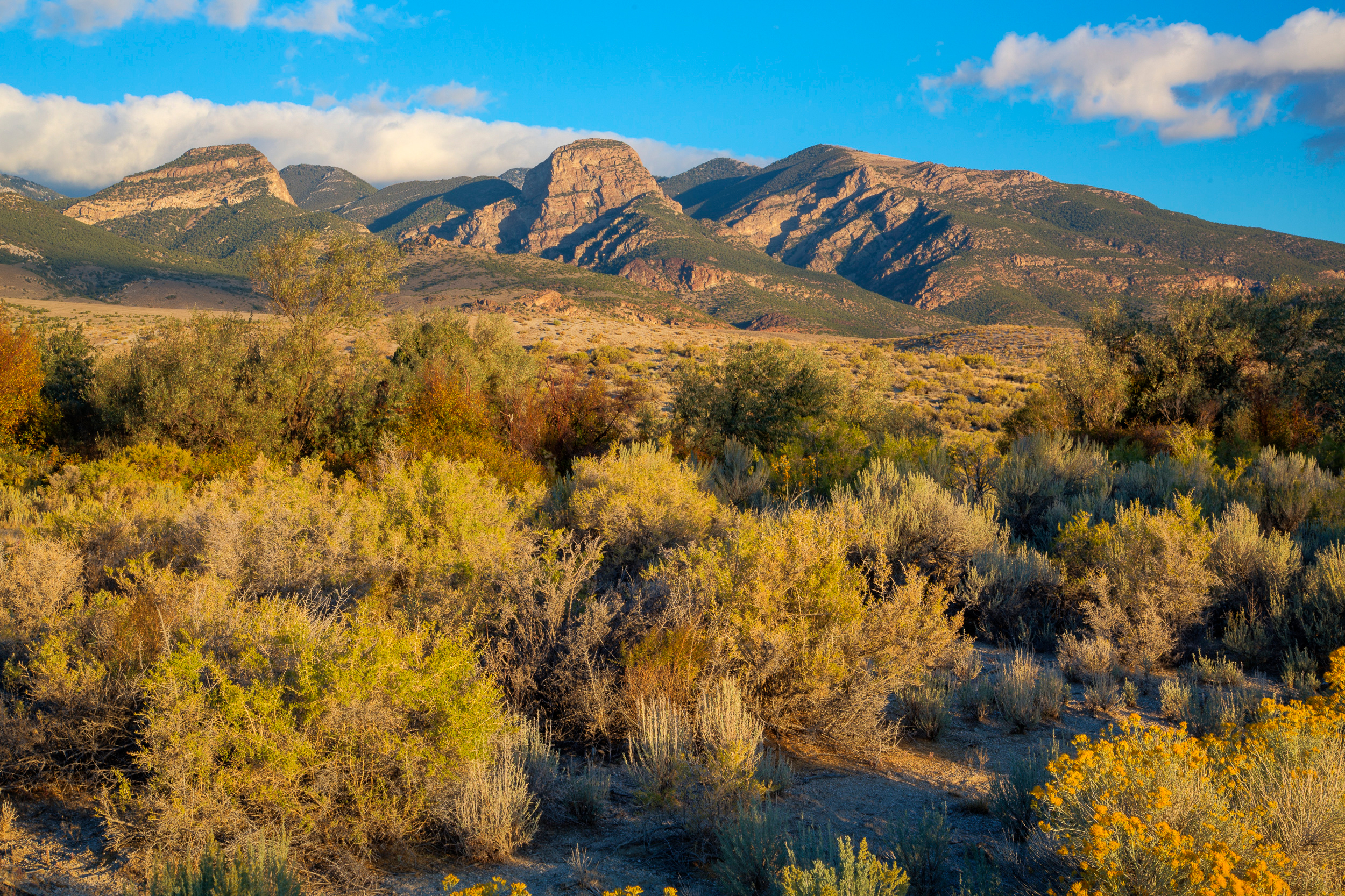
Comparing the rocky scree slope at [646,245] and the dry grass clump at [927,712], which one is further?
the rocky scree slope at [646,245]

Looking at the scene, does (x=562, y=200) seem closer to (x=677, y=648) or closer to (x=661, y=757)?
(x=677, y=648)

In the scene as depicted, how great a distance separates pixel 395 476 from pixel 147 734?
4.88 metres

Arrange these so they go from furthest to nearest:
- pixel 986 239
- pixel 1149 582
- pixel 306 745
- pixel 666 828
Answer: pixel 986 239 < pixel 1149 582 < pixel 666 828 < pixel 306 745

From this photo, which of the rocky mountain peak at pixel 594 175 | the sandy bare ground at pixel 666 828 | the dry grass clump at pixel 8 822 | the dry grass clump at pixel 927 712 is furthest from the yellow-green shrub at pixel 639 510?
the rocky mountain peak at pixel 594 175

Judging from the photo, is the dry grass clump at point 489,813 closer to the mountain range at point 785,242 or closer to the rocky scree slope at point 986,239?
the rocky scree slope at point 986,239

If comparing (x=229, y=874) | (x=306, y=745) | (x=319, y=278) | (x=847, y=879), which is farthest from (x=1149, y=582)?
(x=319, y=278)

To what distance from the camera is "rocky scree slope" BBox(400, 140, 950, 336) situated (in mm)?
99375

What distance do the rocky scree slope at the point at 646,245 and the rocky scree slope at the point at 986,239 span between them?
12.9m

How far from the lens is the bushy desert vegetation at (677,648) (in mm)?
3248

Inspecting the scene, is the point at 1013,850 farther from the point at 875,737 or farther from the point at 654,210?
the point at 654,210

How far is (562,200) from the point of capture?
174875 mm

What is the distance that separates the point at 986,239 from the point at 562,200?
340 ft

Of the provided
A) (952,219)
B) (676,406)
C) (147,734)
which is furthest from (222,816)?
(952,219)

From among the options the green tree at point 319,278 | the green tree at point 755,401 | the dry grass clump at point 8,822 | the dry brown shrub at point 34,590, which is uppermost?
the green tree at point 319,278
